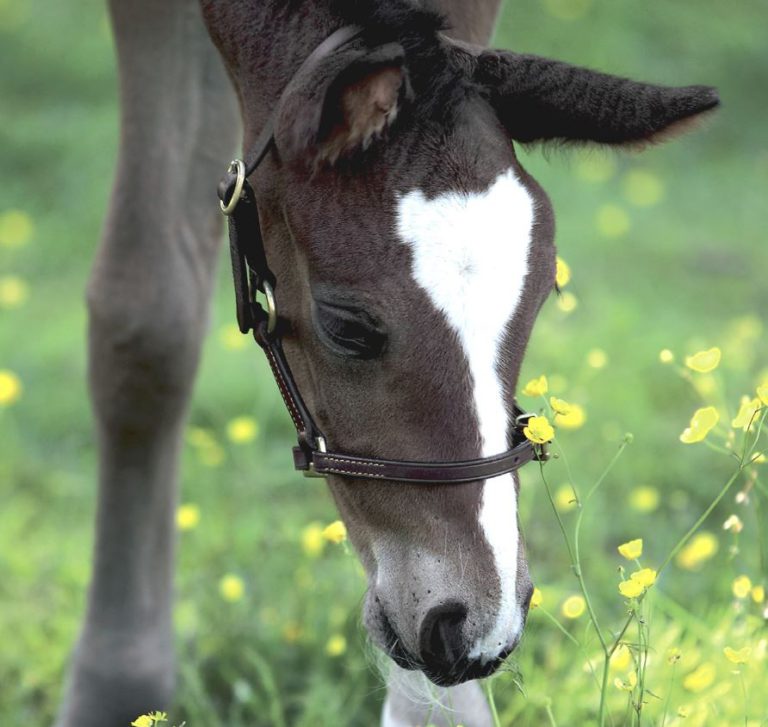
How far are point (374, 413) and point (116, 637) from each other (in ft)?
4.30

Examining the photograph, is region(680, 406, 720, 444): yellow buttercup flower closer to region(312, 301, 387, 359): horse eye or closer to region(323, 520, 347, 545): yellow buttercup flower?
region(312, 301, 387, 359): horse eye

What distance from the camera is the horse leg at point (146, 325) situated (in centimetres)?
290

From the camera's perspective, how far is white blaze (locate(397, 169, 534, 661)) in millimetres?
1912

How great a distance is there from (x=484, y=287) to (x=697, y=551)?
1.19 metres

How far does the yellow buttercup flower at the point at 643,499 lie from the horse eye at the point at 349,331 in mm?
1763

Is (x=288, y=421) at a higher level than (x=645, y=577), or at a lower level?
lower

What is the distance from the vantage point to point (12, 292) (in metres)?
4.93

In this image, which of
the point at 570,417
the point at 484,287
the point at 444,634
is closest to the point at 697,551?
the point at 570,417

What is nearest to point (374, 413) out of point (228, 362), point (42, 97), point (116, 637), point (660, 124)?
point (660, 124)

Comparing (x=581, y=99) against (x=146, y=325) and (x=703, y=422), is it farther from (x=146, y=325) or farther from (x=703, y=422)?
(x=146, y=325)

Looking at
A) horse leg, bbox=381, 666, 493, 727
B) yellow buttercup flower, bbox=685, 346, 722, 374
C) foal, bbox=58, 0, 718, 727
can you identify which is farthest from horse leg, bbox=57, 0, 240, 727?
yellow buttercup flower, bbox=685, 346, 722, 374

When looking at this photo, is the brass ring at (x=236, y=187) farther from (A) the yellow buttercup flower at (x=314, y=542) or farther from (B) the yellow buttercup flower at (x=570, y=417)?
(A) the yellow buttercup flower at (x=314, y=542)

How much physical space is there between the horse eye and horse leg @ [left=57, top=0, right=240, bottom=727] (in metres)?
0.99

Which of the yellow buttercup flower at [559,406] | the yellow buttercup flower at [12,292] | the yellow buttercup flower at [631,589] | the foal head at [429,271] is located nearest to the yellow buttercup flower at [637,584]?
the yellow buttercup flower at [631,589]
